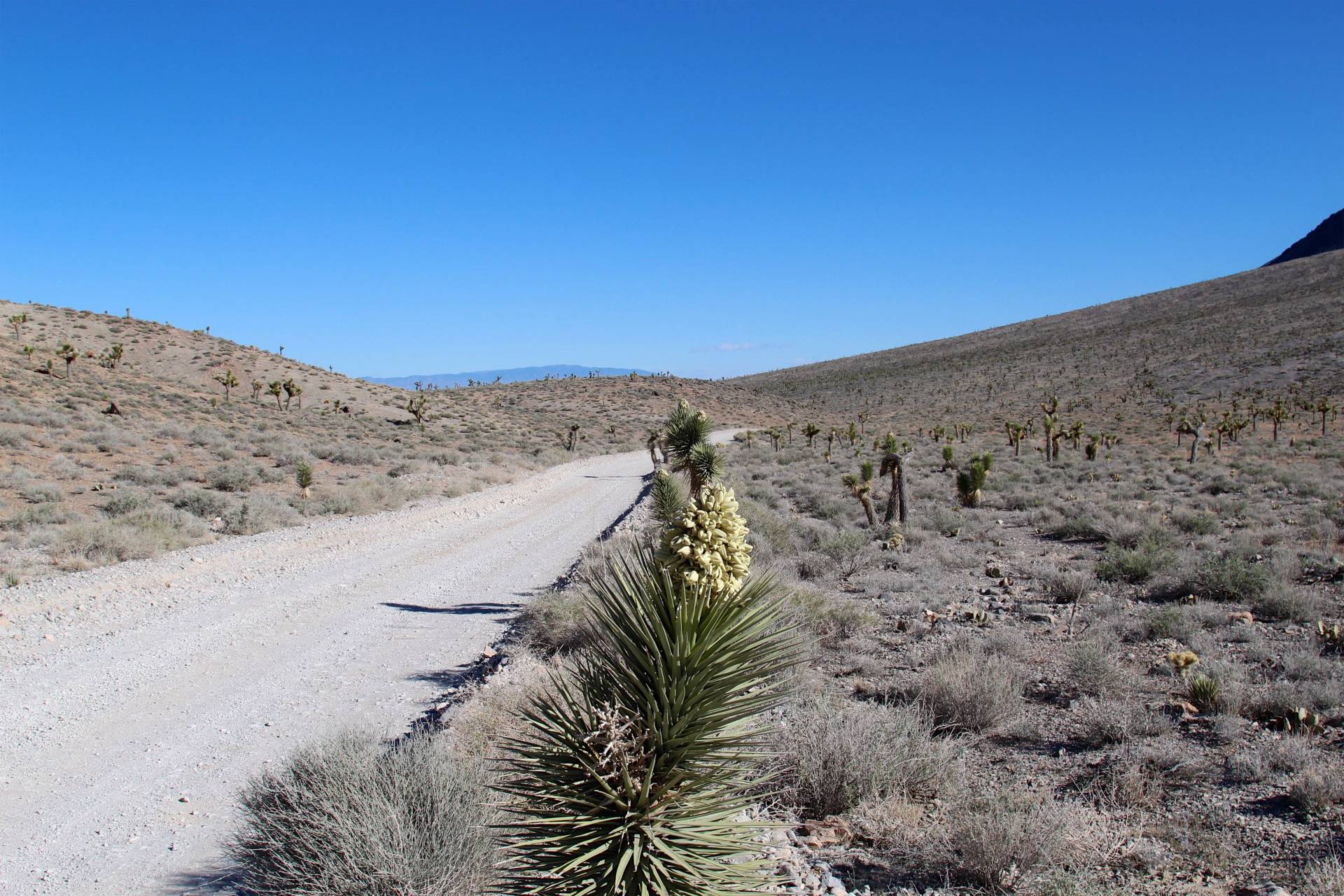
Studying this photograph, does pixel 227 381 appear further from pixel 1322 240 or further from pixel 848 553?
pixel 1322 240

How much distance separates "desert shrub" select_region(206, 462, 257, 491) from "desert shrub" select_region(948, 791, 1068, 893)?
785 inches

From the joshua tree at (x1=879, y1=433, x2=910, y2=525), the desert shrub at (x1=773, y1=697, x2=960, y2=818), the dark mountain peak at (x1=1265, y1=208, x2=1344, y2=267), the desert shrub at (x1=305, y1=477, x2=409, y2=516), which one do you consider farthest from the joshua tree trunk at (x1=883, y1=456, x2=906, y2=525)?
the dark mountain peak at (x1=1265, y1=208, x2=1344, y2=267)

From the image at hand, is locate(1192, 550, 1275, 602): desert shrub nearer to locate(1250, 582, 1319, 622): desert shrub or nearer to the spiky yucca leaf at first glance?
locate(1250, 582, 1319, 622): desert shrub

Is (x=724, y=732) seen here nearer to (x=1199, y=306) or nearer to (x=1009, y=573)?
(x=1009, y=573)

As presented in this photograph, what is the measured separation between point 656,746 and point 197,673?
7.12 m

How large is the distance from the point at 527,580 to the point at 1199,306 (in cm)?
9063

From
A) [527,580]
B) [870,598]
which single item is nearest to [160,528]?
[527,580]

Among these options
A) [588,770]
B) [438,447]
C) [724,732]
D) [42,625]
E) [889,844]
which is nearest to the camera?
[588,770]

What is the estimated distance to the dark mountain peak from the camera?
368 feet

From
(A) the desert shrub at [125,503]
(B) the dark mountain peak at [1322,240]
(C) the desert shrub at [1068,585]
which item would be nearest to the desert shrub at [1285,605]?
(C) the desert shrub at [1068,585]

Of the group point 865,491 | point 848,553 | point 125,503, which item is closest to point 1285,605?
point 848,553

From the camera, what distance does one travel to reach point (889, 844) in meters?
4.62

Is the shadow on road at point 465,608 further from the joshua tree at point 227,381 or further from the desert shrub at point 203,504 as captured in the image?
the joshua tree at point 227,381

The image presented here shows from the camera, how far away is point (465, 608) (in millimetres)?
10750
